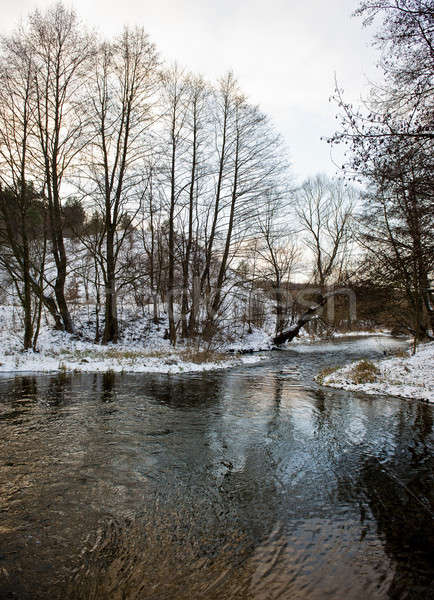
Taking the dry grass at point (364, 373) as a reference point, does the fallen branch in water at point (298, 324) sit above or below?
above

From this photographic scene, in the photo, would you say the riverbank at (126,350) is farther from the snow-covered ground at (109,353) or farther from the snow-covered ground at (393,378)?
the snow-covered ground at (393,378)

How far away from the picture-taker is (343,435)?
6918 millimetres

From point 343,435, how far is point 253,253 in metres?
15.9

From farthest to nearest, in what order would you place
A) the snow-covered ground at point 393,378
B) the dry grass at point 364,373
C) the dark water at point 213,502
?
the dry grass at point 364,373 < the snow-covered ground at point 393,378 < the dark water at point 213,502

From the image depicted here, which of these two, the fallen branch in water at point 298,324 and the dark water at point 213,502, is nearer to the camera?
the dark water at point 213,502

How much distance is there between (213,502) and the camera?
4.37 metres

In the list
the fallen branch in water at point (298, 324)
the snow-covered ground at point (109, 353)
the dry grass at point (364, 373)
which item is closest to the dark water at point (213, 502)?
the dry grass at point (364, 373)

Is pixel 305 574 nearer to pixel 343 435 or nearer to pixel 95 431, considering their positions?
pixel 343 435

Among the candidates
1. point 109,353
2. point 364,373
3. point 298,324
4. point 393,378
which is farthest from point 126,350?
point 298,324

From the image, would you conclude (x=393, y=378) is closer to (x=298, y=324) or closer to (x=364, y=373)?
(x=364, y=373)

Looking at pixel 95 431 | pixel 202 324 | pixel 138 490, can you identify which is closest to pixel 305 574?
pixel 138 490

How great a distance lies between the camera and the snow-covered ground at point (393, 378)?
10.4 meters

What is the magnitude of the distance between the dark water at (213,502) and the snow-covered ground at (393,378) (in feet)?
6.38

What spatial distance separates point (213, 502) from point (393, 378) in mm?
9603
